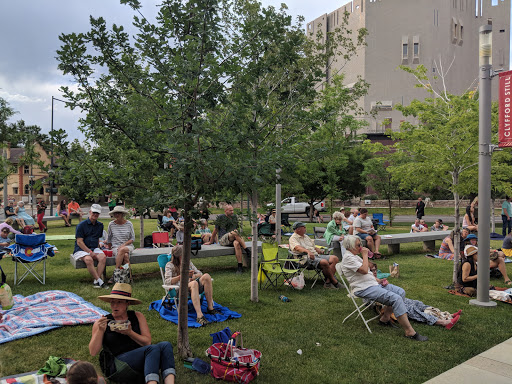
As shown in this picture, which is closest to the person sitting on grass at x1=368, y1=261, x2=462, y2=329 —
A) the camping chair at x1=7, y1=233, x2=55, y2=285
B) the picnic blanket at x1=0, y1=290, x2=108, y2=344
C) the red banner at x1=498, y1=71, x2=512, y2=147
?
the red banner at x1=498, y1=71, x2=512, y2=147

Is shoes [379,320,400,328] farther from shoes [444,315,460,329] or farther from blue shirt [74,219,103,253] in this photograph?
blue shirt [74,219,103,253]

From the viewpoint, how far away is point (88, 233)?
8.38 m

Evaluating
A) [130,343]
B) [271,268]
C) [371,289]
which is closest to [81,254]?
[271,268]

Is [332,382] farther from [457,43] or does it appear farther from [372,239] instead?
[457,43]

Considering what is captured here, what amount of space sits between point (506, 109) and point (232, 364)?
246 inches

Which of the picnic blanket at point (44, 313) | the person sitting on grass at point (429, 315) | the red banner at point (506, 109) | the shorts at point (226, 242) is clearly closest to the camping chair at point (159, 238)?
the shorts at point (226, 242)

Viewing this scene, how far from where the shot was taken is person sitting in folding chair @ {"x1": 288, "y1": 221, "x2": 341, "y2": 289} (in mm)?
8508

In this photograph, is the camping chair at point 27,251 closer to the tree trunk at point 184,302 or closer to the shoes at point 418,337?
the tree trunk at point 184,302

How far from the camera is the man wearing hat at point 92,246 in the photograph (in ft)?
26.2

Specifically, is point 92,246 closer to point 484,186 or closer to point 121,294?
point 121,294

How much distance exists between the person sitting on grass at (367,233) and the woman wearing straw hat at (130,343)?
347 inches

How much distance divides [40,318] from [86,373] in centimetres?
337

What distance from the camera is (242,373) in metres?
4.24

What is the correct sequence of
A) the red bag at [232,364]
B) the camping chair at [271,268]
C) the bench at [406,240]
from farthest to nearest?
the bench at [406,240], the camping chair at [271,268], the red bag at [232,364]
